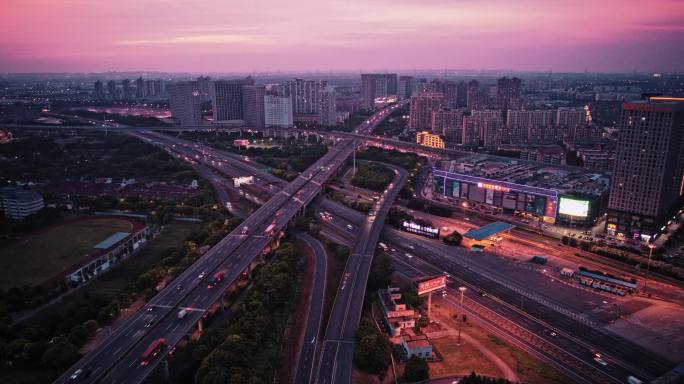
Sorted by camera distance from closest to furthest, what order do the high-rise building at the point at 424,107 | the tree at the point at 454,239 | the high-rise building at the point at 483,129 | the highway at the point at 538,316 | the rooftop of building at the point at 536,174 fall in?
1. the highway at the point at 538,316
2. the tree at the point at 454,239
3. the rooftop of building at the point at 536,174
4. the high-rise building at the point at 483,129
5. the high-rise building at the point at 424,107

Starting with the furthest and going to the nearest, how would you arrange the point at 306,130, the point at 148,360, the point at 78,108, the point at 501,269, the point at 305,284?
1. the point at 78,108
2. the point at 306,130
3. the point at 501,269
4. the point at 305,284
5. the point at 148,360

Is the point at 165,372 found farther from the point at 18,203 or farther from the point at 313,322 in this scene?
the point at 18,203

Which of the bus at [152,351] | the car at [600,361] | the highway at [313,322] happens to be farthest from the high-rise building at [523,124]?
the bus at [152,351]

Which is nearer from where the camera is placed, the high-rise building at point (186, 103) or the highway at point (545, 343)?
the highway at point (545, 343)

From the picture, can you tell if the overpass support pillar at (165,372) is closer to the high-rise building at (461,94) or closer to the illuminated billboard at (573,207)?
the illuminated billboard at (573,207)

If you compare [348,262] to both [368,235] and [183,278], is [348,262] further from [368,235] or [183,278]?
[183,278]

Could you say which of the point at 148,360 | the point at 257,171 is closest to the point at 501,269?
the point at 148,360
